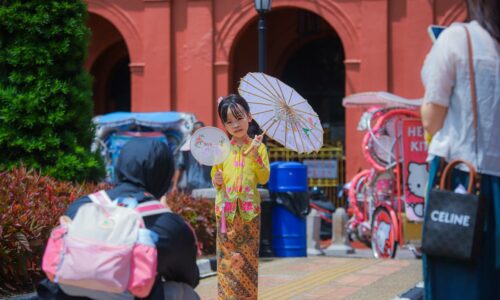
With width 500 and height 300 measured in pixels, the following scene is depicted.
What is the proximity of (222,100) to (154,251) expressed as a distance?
9.59 feet

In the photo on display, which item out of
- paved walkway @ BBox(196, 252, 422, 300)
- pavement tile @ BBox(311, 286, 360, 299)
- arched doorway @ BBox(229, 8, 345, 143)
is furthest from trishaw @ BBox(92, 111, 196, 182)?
pavement tile @ BBox(311, 286, 360, 299)

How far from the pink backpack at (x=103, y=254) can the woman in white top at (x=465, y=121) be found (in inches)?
48.5

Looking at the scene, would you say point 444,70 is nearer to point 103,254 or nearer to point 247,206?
point 103,254

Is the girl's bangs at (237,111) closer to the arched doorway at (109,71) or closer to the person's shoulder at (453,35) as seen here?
the person's shoulder at (453,35)

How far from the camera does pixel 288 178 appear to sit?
1207 cm

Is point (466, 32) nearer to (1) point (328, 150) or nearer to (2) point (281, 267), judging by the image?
(2) point (281, 267)

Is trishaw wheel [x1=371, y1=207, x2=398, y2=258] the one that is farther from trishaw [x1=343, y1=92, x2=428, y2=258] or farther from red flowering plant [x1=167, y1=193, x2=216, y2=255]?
red flowering plant [x1=167, y1=193, x2=216, y2=255]

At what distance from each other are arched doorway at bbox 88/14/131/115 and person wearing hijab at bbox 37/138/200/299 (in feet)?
66.2

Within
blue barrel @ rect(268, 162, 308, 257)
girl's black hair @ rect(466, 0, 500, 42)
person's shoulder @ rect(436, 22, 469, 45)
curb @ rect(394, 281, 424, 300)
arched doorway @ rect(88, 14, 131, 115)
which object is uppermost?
arched doorway @ rect(88, 14, 131, 115)

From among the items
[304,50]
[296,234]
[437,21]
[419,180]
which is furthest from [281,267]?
[304,50]

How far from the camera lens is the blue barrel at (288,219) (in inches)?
464

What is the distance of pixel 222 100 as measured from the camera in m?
6.45

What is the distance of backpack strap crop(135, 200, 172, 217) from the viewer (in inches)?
151

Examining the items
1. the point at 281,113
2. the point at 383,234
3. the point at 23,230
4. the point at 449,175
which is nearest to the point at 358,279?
the point at 281,113
